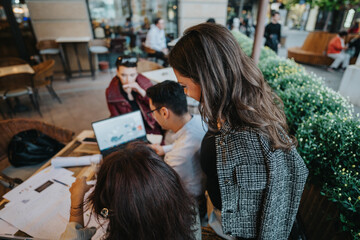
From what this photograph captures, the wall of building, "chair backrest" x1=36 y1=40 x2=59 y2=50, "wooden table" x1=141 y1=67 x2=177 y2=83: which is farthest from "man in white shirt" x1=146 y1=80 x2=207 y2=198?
the wall of building

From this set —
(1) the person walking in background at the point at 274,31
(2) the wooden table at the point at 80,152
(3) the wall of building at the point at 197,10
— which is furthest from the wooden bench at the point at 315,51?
(2) the wooden table at the point at 80,152

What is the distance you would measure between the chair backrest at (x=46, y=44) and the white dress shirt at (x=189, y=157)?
6.16 m

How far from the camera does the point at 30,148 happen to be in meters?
1.84

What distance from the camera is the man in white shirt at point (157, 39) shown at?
614cm

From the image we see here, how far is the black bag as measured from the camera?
181 centimetres

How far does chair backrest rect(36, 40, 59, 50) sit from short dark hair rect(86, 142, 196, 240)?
6497 mm

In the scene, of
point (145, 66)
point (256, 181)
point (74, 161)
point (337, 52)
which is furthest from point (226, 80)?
point (337, 52)

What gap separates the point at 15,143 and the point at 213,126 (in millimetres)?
1765

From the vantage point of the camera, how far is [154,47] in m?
6.36

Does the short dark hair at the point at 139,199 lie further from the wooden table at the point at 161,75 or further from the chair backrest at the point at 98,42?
the chair backrest at the point at 98,42

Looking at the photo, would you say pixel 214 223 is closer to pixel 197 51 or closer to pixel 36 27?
pixel 197 51

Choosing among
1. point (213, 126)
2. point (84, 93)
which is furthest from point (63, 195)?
point (84, 93)

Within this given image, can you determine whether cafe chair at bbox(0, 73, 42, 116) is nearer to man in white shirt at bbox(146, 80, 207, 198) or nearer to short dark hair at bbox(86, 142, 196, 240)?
man in white shirt at bbox(146, 80, 207, 198)

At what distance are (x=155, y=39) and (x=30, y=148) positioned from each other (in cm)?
522
